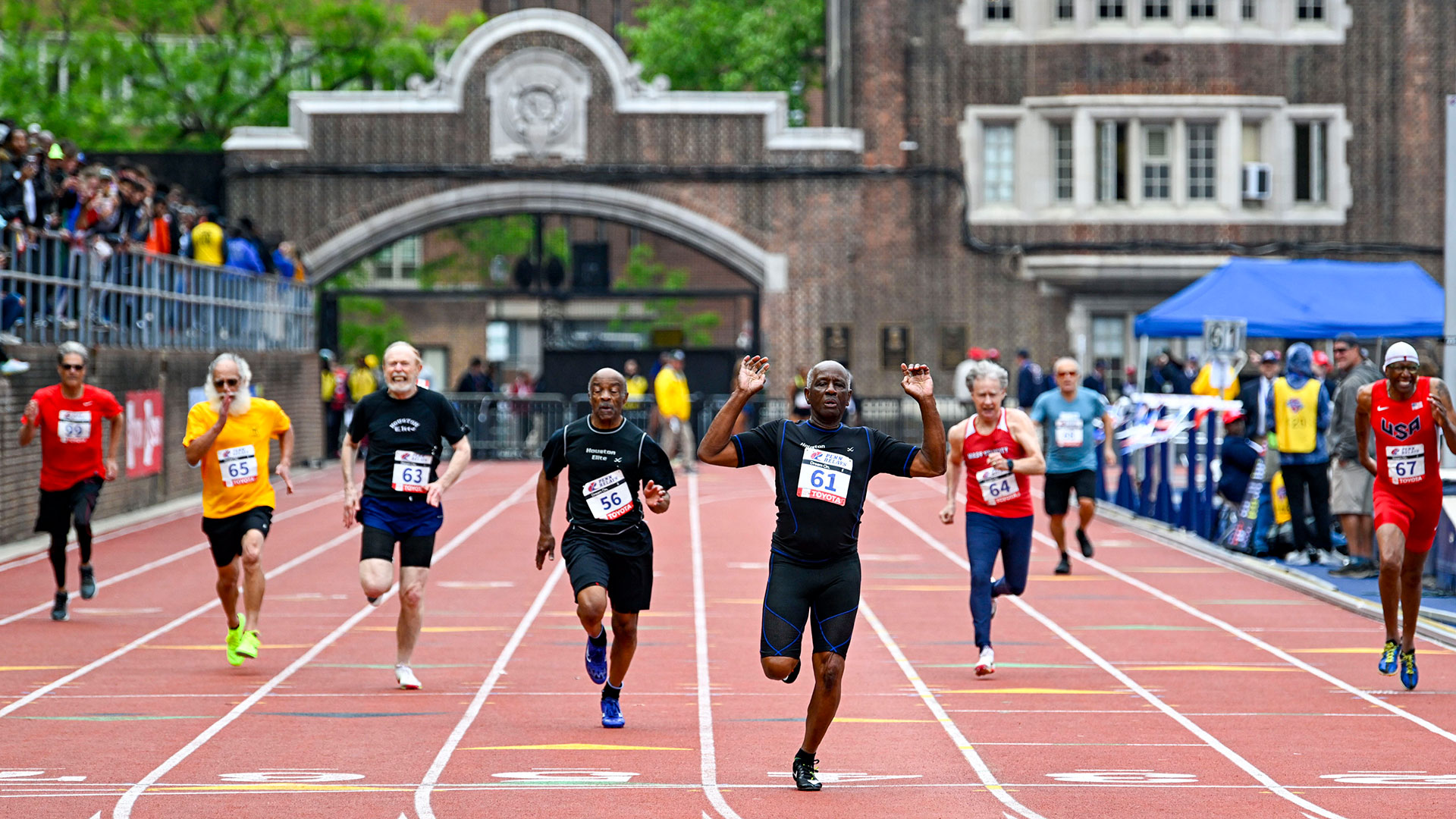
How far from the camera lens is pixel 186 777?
27.7 feet

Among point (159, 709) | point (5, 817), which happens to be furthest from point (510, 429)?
point (5, 817)

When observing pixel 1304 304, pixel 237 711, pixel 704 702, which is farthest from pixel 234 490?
pixel 1304 304

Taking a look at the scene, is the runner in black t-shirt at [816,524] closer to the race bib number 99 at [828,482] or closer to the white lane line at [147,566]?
the race bib number 99 at [828,482]

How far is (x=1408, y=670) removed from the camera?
11.0 meters

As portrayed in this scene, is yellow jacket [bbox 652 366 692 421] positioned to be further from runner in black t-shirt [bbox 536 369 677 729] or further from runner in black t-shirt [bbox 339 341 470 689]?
runner in black t-shirt [bbox 536 369 677 729]

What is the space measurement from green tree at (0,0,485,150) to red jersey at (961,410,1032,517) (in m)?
34.7

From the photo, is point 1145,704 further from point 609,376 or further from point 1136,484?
point 1136,484

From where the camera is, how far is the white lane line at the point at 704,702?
809cm

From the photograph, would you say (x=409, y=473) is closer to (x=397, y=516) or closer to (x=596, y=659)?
(x=397, y=516)

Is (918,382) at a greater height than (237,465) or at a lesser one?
greater

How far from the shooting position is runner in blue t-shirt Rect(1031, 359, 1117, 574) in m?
17.1

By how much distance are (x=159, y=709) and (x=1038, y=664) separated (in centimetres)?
534

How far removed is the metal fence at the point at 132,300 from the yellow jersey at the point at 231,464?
25.2 ft

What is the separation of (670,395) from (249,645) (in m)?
19.6
